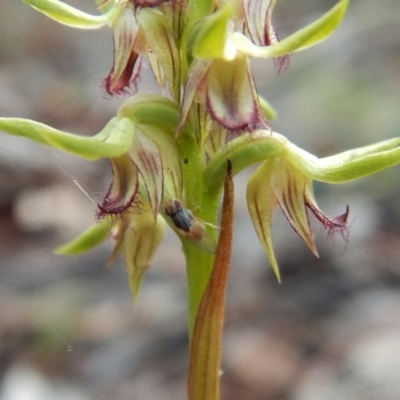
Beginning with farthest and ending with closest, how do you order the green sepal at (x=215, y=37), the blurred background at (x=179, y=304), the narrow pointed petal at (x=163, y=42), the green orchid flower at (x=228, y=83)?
the blurred background at (x=179, y=304)
the narrow pointed petal at (x=163, y=42)
the green orchid flower at (x=228, y=83)
the green sepal at (x=215, y=37)

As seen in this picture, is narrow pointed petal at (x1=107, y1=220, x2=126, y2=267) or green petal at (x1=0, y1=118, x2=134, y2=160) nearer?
green petal at (x1=0, y1=118, x2=134, y2=160)

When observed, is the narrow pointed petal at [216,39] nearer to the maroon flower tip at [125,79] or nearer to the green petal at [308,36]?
the green petal at [308,36]

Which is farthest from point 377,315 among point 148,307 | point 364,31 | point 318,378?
point 364,31

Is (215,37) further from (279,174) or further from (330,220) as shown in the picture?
(330,220)

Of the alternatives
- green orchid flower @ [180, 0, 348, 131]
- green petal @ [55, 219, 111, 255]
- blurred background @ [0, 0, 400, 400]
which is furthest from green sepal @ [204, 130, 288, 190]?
blurred background @ [0, 0, 400, 400]

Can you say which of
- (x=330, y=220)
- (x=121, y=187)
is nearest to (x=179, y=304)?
(x=330, y=220)

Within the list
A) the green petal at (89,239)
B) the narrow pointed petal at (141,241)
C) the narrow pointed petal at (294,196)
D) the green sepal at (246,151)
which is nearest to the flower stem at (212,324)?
the green sepal at (246,151)

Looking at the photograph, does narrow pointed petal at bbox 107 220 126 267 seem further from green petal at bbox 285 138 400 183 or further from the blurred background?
the blurred background
